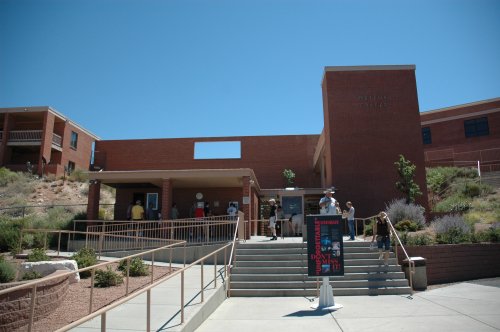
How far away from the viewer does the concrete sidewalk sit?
24.0 feet

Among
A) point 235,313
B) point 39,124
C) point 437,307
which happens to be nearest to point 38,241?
point 235,313

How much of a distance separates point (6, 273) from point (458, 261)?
42.2ft

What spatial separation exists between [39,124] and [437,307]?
38.2 meters

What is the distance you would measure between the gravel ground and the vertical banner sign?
180 inches

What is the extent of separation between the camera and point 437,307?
8.80 m

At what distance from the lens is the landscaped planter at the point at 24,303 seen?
267 inches

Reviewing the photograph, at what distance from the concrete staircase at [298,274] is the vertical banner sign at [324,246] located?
1.82m

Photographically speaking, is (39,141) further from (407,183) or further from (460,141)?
(460,141)

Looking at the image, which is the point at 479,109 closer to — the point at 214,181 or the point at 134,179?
the point at 214,181

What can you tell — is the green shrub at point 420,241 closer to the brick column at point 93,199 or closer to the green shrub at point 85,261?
the green shrub at point 85,261

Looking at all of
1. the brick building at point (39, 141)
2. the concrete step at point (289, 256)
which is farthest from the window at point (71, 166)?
the concrete step at point (289, 256)

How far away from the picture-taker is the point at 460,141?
120 ft

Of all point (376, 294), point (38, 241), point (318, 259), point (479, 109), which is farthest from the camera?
point (479, 109)

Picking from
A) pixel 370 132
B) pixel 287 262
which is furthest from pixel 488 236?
pixel 370 132
